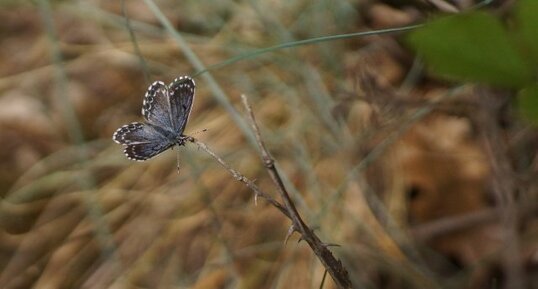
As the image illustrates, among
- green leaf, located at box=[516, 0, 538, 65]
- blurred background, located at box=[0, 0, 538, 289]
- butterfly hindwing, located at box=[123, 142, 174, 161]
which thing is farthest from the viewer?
blurred background, located at box=[0, 0, 538, 289]

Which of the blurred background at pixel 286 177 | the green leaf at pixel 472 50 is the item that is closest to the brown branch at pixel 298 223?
the green leaf at pixel 472 50

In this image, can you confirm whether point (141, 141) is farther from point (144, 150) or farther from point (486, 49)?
point (486, 49)

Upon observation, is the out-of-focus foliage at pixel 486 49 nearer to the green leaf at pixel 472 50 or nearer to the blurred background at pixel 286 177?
the green leaf at pixel 472 50

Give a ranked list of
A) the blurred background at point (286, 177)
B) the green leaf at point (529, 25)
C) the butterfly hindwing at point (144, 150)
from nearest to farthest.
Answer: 1. the green leaf at point (529, 25)
2. the butterfly hindwing at point (144, 150)
3. the blurred background at point (286, 177)

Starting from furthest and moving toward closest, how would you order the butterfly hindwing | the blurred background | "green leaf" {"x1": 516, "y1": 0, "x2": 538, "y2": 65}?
the blurred background → the butterfly hindwing → "green leaf" {"x1": 516, "y1": 0, "x2": 538, "y2": 65}

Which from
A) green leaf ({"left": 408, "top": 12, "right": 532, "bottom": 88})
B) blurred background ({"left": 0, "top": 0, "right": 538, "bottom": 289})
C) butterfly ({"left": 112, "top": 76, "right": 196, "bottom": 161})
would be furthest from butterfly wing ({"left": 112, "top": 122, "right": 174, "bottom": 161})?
blurred background ({"left": 0, "top": 0, "right": 538, "bottom": 289})

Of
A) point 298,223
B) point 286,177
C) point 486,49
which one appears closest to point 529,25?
point 486,49

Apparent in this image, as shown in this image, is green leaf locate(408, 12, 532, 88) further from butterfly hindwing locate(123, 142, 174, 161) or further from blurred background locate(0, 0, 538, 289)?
blurred background locate(0, 0, 538, 289)

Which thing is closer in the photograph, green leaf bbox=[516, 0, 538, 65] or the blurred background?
green leaf bbox=[516, 0, 538, 65]
